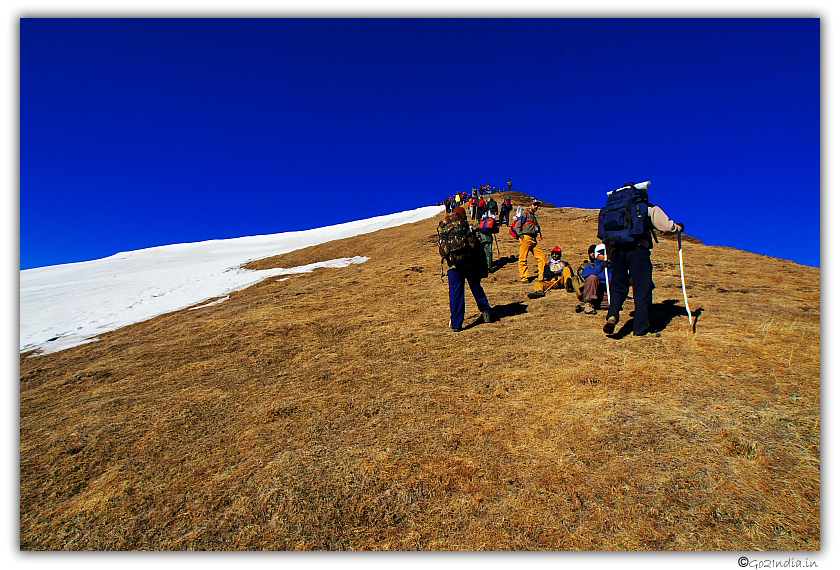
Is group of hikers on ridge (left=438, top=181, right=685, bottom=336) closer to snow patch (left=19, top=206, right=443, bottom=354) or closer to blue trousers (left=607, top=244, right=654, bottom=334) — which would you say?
blue trousers (left=607, top=244, right=654, bottom=334)

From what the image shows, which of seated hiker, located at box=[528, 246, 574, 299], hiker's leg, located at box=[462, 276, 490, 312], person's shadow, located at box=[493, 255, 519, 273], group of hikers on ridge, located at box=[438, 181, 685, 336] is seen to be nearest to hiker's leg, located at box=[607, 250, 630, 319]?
group of hikers on ridge, located at box=[438, 181, 685, 336]

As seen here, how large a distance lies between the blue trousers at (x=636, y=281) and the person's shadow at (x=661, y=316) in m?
0.31

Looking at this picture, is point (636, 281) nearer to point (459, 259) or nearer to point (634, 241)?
point (634, 241)

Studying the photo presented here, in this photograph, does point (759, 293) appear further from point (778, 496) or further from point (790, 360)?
point (778, 496)

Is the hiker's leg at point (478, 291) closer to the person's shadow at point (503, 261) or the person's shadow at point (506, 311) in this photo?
the person's shadow at point (506, 311)

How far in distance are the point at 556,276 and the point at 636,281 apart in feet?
14.6

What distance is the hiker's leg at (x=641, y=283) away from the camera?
6.38 meters

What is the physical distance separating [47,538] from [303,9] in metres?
5.41

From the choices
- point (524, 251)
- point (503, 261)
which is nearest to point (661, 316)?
point (524, 251)

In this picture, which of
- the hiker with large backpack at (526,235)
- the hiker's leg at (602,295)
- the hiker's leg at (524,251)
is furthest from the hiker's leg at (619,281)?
the hiker's leg at (524,251)

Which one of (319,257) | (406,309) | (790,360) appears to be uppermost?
(319,257)

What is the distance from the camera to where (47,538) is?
340 cm

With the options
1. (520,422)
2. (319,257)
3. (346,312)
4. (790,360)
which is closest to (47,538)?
(520,422)

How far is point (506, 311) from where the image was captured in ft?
29.9
